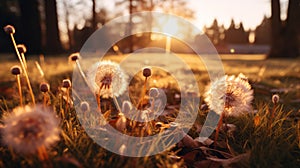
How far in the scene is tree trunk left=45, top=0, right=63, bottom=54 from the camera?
41.5 ft

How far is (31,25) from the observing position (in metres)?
12.4

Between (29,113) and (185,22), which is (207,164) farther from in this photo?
(185,22)

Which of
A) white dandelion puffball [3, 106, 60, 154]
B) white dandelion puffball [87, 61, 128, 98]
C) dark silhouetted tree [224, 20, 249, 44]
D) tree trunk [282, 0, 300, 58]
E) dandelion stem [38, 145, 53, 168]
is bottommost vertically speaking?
dandelion stem [38, 145, 53, 168]

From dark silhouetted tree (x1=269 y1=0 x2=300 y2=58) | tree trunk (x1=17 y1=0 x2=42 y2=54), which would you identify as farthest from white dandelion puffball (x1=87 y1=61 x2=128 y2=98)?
dark silhouetted tree (x1=269 y1=0 x2=300 y2=58)

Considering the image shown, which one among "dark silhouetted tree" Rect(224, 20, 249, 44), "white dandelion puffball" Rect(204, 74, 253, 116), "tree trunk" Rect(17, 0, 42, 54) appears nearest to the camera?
"white dandelion puffball" Rect(204, 74, 253, 116)

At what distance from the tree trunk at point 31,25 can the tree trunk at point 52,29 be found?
50 centimetres

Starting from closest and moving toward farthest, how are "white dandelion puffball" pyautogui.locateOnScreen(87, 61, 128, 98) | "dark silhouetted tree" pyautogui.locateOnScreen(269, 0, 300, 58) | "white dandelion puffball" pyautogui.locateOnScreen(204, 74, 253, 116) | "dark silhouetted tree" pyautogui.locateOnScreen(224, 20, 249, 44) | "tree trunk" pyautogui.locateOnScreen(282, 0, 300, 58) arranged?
"white dandelion puffball" pyautogui.locateOnScreen(204, 74, 253, 116) < "white dandelion puffball" pyautogui.locateOnScreen(87, 61, 128, 98) < "dark silhouetted tree" pyautogui.locateOnScreen(269, 0, 300, 58) < "tree trunk" pyautogui.locateOnScreen(282, 0, 300, 58) < "dark silhouetted tree" pyautogui.locateOnScreen(224, 20, 249, 44)

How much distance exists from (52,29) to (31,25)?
106cm

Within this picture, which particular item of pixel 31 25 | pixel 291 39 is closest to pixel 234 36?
pixel 291 39

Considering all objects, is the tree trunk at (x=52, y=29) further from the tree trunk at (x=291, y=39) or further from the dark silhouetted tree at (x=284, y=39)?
the tree trunk at (x=291, y=39)

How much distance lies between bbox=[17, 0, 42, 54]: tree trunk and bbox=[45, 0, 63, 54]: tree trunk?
19.6 inches

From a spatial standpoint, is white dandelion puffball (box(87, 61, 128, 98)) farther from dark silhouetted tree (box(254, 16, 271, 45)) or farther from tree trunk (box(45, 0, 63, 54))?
dark silhouetted tree (box(254, 16, 271, 45))

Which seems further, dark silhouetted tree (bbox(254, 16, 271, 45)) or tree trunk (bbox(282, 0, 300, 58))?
dark silhouetted tree (bbox(254, 16, 271, 45))

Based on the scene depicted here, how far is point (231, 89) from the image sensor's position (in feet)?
5.94
